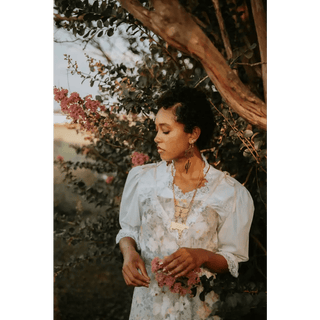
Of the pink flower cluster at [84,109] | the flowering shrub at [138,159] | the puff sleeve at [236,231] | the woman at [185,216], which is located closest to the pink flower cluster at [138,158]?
the flowering shrub at [138,159]

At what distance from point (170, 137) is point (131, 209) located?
0.41 m

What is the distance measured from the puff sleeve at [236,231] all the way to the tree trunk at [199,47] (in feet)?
1.19

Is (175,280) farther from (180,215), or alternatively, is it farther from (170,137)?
(170,137)

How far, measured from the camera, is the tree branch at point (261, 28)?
6.99ft

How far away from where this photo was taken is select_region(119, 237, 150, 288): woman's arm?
2061mm

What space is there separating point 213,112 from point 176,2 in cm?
58

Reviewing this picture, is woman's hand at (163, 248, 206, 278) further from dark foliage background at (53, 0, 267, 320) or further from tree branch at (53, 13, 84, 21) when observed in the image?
tree branch at (53, 13, 84, 21)

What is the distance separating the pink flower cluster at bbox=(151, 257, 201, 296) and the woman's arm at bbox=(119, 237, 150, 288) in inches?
2.3

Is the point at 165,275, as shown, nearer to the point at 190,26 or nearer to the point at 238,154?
the point at 238,154

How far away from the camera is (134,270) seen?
208 cm

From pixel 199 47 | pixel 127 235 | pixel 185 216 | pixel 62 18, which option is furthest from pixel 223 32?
pixel 127 235

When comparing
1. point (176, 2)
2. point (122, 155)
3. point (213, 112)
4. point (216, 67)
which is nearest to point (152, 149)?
point (122, 155)

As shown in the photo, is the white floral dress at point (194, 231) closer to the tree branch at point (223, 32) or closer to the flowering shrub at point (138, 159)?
the flowering shrub at point (138, 159)

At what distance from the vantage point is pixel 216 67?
7.02 feet
